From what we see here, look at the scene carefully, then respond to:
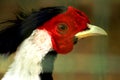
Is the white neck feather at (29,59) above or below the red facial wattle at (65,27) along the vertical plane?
below

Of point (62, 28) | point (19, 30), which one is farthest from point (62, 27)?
point (19, 30)

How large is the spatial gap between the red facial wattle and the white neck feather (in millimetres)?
41

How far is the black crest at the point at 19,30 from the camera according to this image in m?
1.24

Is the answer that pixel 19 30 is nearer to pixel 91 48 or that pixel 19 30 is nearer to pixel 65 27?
pixel 65 27

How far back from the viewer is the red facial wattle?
1289mm

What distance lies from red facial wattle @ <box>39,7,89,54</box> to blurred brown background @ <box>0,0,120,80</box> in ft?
0.10

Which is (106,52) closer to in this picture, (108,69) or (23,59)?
(108,69)

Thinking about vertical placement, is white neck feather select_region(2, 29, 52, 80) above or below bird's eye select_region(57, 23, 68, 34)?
below

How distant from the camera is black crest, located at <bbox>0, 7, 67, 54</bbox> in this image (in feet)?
4.07

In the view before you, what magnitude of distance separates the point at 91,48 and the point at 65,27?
6.9 inches

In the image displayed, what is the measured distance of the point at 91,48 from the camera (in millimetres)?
1450

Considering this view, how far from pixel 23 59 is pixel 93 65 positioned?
7.0 inches

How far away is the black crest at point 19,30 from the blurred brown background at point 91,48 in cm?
3

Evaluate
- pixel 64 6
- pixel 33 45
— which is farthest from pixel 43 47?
pixel 64 6
